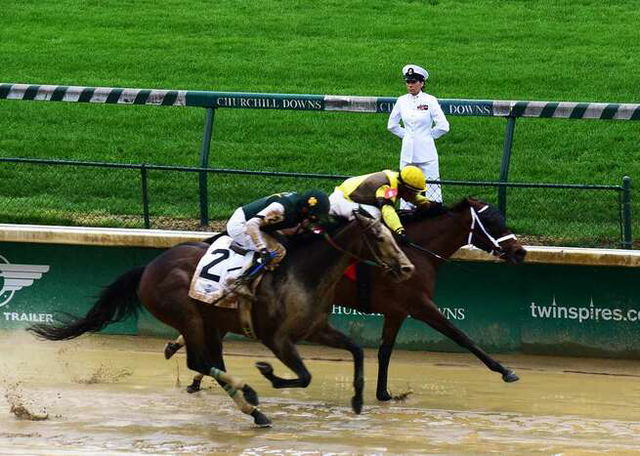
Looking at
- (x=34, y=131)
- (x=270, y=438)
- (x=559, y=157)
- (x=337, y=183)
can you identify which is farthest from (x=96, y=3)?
(x=270, y=438)

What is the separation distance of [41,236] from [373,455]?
5.69 m

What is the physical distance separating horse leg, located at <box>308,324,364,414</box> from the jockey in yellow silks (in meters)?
1.01

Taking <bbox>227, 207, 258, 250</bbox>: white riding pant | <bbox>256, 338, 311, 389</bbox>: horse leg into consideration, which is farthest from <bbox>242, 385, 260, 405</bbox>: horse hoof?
<bbox>227, 207, 258, 250</bbox>: white riding pant

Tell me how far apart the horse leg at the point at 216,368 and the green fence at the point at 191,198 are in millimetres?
3038

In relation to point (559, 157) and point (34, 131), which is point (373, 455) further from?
point (34, 131)

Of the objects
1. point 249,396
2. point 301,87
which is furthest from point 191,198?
point 301,87

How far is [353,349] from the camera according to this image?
1234cm

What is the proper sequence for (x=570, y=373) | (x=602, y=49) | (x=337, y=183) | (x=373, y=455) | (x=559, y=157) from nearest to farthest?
(x=373, y=455), (x=570, y=373), (x=337, y=183), (x=559, y=157), (x=602, y=49)

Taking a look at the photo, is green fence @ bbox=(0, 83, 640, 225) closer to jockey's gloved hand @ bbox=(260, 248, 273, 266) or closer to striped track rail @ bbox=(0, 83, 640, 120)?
striped track rail @ bbox=(0, 83, 640, 120)

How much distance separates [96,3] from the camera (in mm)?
27203

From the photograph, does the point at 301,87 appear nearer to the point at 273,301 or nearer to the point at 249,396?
the point at 273,301

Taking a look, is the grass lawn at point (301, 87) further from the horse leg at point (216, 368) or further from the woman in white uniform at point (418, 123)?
the horse leg at point (216, 368)

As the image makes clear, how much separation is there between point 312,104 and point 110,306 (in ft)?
13.3

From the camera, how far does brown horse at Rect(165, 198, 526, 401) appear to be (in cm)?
1300
